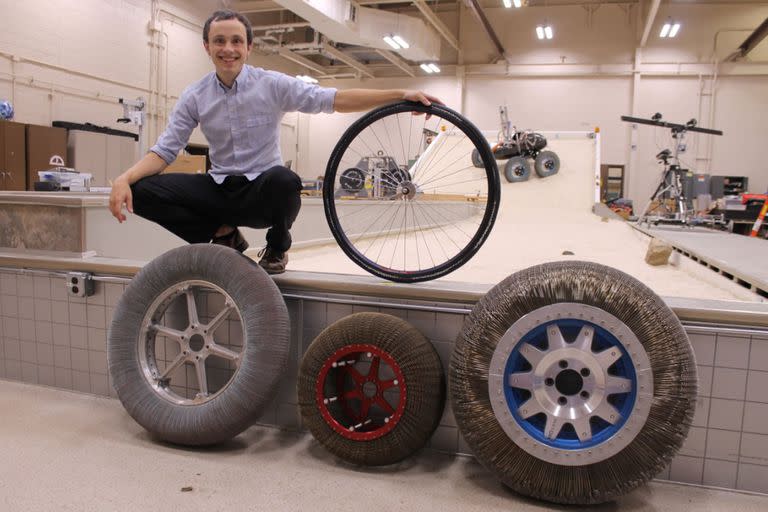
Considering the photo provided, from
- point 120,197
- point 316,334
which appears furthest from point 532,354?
point 120,197

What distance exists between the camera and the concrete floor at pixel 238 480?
1.36m

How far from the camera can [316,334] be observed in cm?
181

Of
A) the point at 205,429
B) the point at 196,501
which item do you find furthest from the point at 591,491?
the point at 205,429

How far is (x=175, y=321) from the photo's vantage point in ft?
6.31

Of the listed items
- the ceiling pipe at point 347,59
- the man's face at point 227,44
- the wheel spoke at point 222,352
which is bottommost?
the wheel spoke at point 222,352

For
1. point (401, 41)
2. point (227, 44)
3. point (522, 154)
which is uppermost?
point (401, 41)

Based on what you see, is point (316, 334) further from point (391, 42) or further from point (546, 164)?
point (391, 42)

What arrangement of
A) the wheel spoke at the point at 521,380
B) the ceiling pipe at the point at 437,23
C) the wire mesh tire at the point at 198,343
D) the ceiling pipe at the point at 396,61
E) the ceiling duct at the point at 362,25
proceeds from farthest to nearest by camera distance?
the ceiling pipe at the point at 396,61 < the ceiling pipe at the point at 437,23 < the ceiling duct at the point at 362,25 < the wire mesh tire at the point at 198,343 < the wheel spoke at the point at 521,380

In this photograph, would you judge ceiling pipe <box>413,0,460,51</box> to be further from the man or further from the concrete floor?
the concrete floor

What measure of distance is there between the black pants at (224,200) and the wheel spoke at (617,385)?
1.10m

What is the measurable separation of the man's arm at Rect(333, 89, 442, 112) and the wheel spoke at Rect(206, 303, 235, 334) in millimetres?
758

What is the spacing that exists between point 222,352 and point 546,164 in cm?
741

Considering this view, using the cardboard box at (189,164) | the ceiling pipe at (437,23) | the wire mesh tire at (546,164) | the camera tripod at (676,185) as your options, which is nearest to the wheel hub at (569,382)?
the cardboard box at (189,164)

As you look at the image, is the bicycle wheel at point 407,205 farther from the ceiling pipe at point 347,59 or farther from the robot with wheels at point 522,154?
the ceiling pipe at point 347,59
